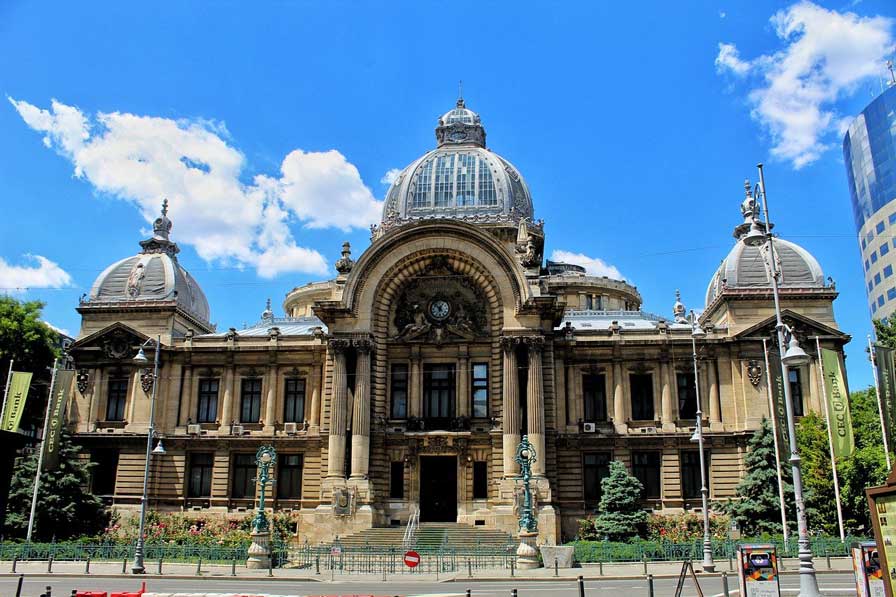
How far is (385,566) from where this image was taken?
32781mm

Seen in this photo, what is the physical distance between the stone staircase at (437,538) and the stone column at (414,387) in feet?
22.7

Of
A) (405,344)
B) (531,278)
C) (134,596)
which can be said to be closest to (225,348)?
(405,344)

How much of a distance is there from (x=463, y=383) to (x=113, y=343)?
23195 mm

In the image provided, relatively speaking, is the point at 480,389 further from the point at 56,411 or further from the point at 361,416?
the point at 56,411

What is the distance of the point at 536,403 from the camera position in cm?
4428

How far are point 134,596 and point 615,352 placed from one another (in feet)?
121

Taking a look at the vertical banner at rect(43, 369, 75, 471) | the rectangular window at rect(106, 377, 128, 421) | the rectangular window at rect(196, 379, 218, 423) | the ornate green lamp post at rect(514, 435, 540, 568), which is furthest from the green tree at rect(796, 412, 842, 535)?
the rectangular window at rect(106, 377, 128, 421)

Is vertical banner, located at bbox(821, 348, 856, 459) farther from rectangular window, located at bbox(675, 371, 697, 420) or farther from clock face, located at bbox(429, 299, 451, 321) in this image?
clock face, located at bbox(429, 299, 451, 321)

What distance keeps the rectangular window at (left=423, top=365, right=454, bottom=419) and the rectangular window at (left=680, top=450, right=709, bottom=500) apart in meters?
14.1

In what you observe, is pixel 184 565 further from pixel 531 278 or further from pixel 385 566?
pixel 531 278

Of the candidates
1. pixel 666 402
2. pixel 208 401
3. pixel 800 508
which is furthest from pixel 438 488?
pixel 800 508

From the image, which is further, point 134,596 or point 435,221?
point 435,221

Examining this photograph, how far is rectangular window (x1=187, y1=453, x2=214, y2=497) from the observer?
50031 millimetres

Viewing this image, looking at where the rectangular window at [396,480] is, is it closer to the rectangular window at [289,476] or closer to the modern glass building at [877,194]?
the rectangular window at [289,476]
